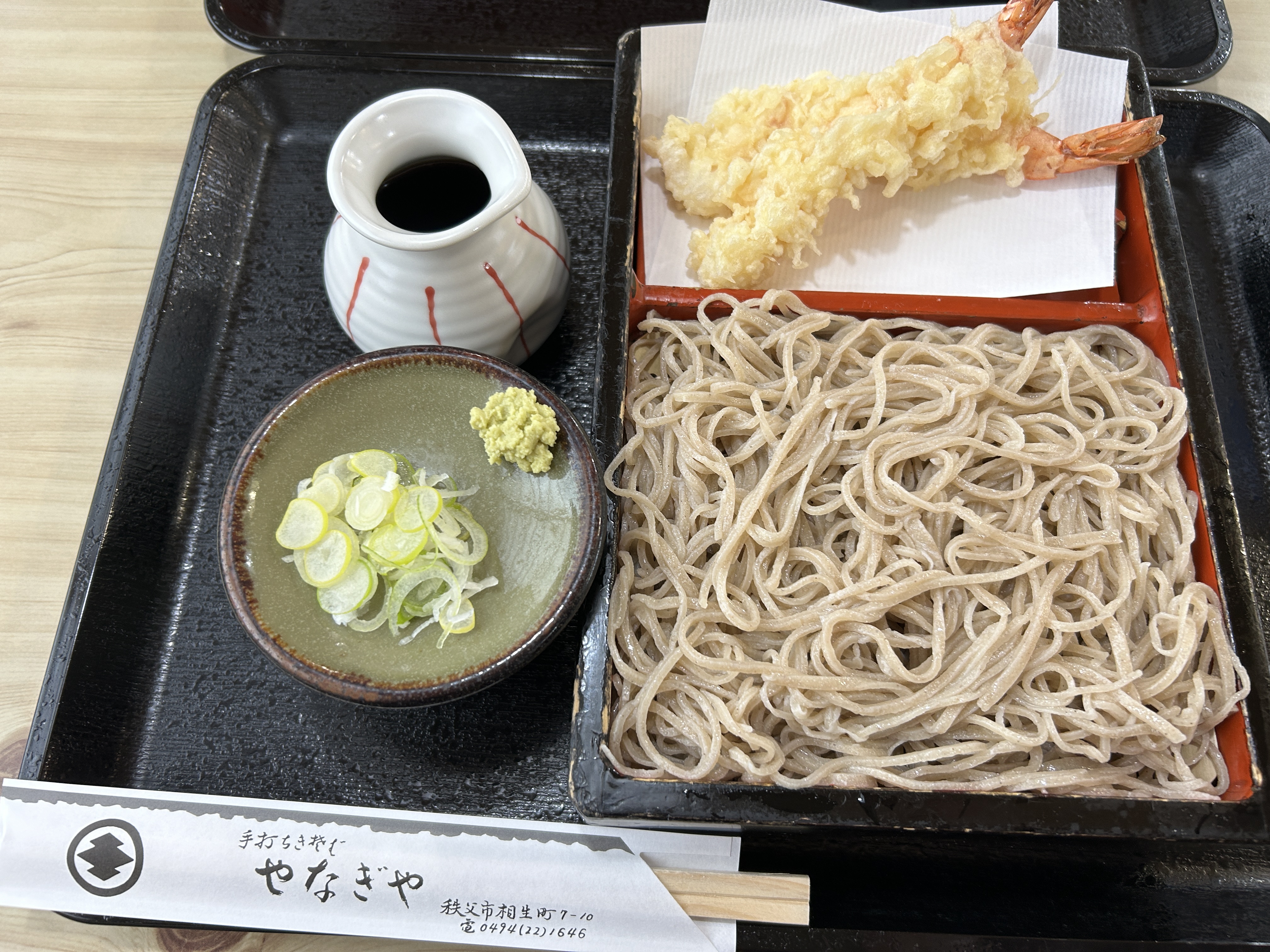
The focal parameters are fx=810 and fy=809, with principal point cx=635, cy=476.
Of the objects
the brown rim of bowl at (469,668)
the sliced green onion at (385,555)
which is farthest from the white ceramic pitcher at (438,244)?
the sliced green onion at (385,555)

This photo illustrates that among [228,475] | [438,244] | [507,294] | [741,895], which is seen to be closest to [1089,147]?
[507,294]

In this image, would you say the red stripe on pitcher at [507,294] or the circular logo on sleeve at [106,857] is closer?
the circular logo on sleeve at [106,857]

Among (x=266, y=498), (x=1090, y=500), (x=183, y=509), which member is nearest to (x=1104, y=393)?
(x=1090, y=500)

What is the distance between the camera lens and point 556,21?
7.79 feet

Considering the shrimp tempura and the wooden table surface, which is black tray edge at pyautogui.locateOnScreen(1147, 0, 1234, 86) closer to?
the wooden table surface

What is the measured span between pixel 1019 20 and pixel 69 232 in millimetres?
2563

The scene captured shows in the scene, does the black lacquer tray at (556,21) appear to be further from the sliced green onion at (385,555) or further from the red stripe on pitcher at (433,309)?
the sliced green onion at (385,555)

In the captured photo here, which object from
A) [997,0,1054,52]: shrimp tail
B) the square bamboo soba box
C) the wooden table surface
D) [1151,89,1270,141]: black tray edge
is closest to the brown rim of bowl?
the square bamboo soba box

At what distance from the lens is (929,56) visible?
5.98 feet

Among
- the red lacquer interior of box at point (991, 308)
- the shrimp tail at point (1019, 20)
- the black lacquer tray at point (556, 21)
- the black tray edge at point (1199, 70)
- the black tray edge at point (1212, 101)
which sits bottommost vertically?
the red lacquer interior of box at point (991, 308)

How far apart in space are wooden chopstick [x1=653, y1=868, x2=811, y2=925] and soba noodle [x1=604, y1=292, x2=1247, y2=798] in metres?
0.17

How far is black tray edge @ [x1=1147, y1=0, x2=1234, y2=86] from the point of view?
2170 millimetres

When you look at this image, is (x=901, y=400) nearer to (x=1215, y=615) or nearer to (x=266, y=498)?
(x=1215, y=615)

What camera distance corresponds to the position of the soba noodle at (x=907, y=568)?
1.41m
